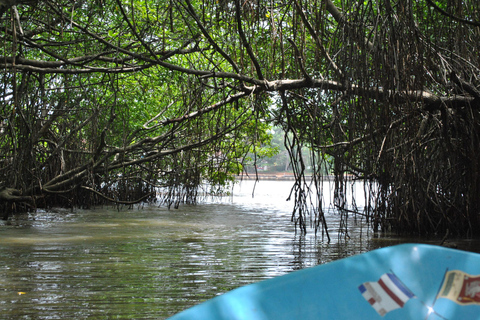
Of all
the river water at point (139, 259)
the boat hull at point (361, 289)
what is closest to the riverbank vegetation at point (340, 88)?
→ the river water at point (139, 259)

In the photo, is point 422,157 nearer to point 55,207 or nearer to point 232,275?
point 232,275

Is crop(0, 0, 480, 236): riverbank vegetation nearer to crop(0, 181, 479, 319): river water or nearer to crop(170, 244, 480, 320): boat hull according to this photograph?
crop(0, 181, 479, 319): river water

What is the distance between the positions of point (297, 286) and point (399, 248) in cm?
38

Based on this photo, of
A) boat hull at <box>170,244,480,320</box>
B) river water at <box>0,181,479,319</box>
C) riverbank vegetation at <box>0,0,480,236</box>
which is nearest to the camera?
boat hull at <box>170,244,480,320</box>

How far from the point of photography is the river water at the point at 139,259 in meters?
2.75

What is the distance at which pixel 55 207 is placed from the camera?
31.1 feet

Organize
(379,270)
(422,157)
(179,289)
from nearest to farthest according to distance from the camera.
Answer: (379,270) < (179,289) < (422,157)

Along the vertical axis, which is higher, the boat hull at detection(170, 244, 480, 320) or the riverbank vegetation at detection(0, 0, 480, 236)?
the riverbank vegetation at detection(0, 0, 480, 236)

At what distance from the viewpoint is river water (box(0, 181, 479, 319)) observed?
2750mm

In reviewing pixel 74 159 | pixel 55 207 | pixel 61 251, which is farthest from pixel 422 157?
pixel 55 207

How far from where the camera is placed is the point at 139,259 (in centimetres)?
414

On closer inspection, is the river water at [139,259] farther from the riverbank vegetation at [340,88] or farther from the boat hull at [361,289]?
the boat hull at [361,289]

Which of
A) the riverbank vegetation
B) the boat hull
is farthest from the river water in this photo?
the boat hull

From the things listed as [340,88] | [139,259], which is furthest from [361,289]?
[139,259]
